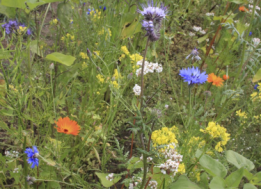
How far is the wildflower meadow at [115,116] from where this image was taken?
0.87 metres

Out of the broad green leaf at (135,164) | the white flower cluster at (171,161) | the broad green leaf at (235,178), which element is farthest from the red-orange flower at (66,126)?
the broad green leaf at (235,178)

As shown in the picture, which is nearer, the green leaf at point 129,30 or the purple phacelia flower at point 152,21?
the purple phacelia flower at point 152,21

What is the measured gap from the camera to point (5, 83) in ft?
3.42

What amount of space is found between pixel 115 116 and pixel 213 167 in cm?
94

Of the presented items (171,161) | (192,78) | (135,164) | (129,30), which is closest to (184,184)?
(171,161)

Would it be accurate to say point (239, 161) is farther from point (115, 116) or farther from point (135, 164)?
point (115, 116)

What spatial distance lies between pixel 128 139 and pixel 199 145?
2.01 feet

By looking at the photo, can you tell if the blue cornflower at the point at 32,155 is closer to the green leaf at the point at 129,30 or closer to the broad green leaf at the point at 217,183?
the broad green leaf at the point at 217,183

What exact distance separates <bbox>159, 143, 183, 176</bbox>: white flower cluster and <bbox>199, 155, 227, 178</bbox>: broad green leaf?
0.28ft

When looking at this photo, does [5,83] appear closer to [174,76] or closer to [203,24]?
[174,76]

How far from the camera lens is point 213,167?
840 millimetres

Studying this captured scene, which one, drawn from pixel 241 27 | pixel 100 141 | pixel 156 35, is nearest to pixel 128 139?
pixel 100 141

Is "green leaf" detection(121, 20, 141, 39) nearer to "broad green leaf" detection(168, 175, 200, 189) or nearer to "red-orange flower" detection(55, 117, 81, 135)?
Answer: "red-orange flower" detection(55, 117, 81, 135)

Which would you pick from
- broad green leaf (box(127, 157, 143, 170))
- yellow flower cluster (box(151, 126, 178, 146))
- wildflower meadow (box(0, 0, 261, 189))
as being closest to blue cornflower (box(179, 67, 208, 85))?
wildflower meadow (box(0, 0, 261, 189))
